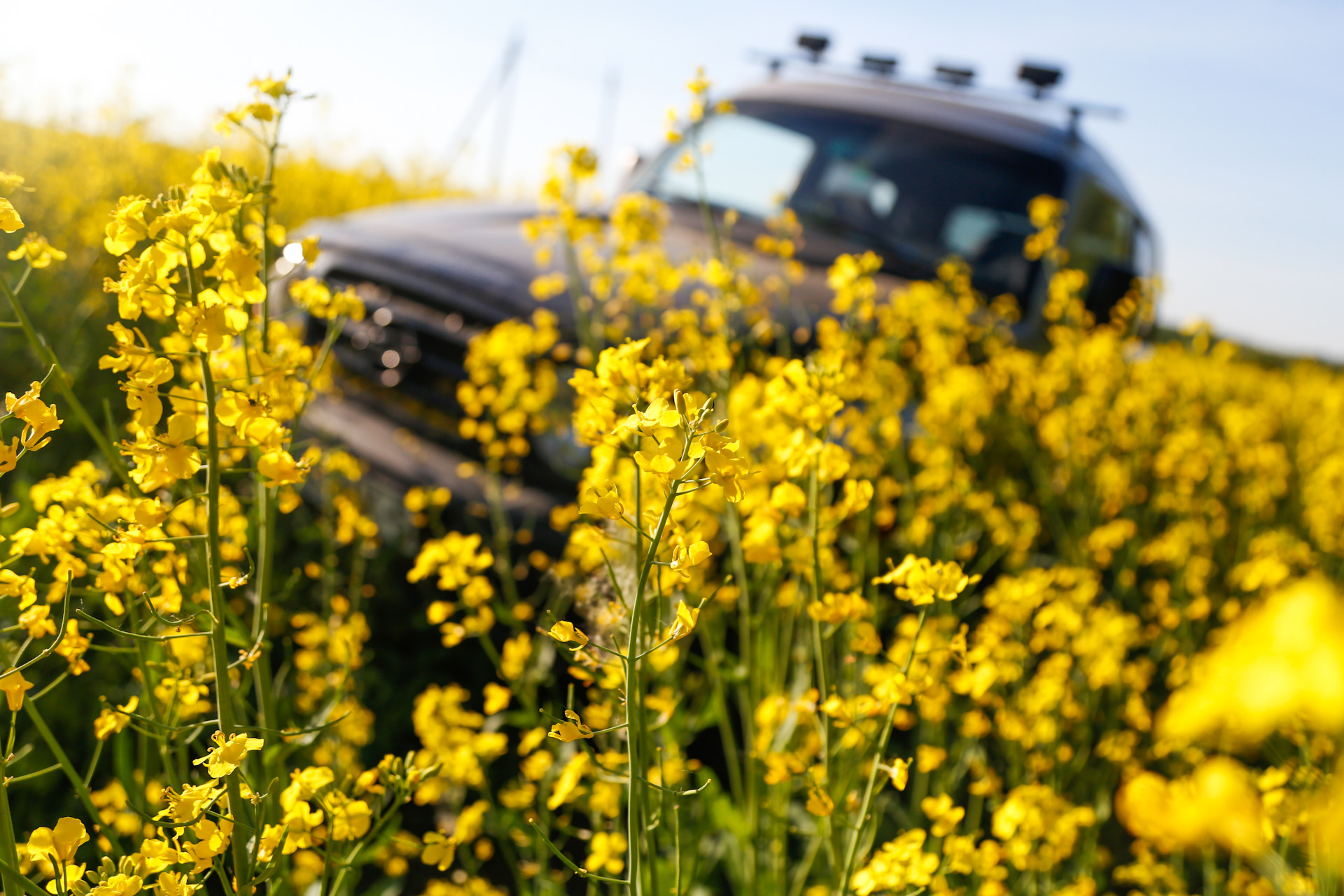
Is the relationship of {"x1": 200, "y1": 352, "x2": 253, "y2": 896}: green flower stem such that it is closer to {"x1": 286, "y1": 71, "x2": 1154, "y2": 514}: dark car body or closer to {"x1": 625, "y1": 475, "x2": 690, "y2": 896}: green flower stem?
{"x1": 625, "y1": 475, "x2": 690, "y2": 896}: green flower stem

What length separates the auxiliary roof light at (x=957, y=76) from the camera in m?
5.09

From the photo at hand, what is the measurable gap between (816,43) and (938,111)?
1.81 m

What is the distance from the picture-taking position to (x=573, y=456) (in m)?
2.28

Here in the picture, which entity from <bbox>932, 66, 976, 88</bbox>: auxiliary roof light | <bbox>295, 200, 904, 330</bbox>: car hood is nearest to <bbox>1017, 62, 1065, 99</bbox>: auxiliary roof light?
<bbox>932, 66, 976, 88</bbox>: auxiliary roof light

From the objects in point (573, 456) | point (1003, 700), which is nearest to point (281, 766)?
point (573, 456)

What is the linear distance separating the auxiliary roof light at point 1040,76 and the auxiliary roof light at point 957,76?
29cm

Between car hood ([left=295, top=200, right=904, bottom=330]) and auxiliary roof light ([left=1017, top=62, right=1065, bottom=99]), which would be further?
auxiliary roof light ([left=1017, top=62, right=1065, bottom=99])

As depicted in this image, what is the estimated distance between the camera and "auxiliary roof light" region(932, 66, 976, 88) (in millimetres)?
5086

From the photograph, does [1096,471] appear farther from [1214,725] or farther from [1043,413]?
[1214,725]

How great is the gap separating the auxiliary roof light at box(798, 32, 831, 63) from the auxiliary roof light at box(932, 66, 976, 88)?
0.68 metres

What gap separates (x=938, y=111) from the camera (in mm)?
3689

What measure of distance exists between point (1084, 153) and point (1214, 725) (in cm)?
427

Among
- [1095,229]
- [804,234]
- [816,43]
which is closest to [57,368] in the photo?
[804,234]

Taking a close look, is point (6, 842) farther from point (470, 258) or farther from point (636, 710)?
point (470, 258)
